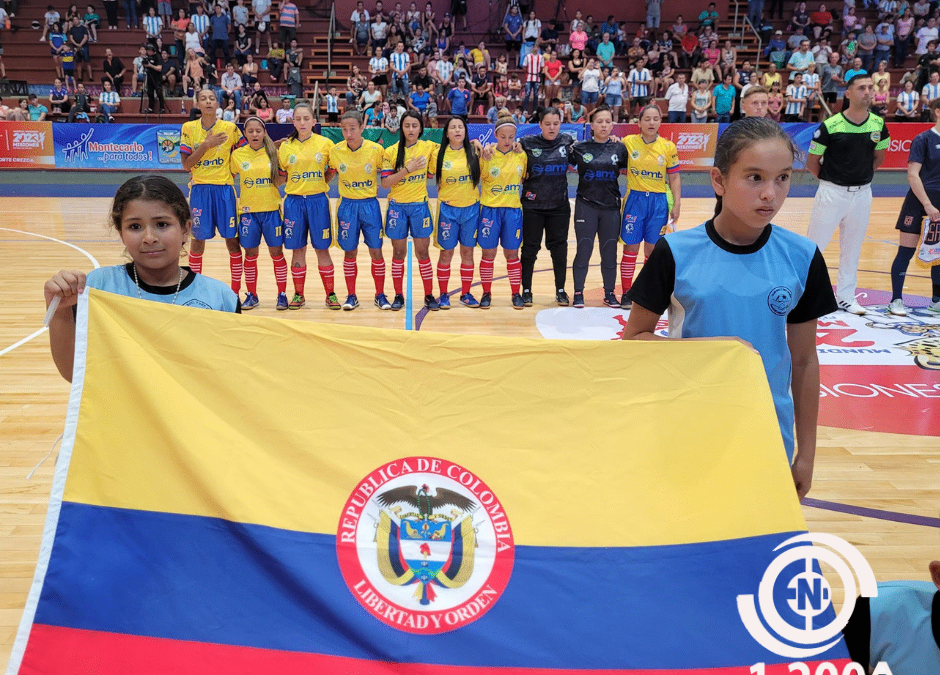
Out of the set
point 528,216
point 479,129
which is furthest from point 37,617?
point 479,129

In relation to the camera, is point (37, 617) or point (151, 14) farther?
point (151, 14)

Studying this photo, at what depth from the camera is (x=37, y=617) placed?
166 cm

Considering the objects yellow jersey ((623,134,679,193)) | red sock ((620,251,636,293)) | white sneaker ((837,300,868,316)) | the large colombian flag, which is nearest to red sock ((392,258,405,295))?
red sock ((620,251,636,293))

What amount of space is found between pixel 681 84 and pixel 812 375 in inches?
645

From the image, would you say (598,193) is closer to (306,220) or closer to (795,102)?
(306,220)

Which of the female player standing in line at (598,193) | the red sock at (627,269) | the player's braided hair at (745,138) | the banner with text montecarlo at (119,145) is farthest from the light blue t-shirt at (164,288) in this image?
the banner with text montecarlo at (119,145)

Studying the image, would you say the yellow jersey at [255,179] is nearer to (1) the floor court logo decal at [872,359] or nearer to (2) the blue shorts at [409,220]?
(2) the blue shorts at [409,220]

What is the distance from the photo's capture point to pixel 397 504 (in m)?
1.83

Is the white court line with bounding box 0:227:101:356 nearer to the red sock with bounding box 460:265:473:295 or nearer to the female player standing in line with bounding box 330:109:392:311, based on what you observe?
the female player standing in line with bounding box 330:109:392:311

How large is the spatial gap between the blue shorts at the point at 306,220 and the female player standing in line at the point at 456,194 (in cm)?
111

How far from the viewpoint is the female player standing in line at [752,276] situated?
1862 millimetres

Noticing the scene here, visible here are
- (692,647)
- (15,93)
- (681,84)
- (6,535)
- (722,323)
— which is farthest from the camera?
(15,93)

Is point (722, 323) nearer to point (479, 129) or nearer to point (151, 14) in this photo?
point (479, 129)

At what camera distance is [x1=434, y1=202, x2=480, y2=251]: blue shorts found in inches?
286
